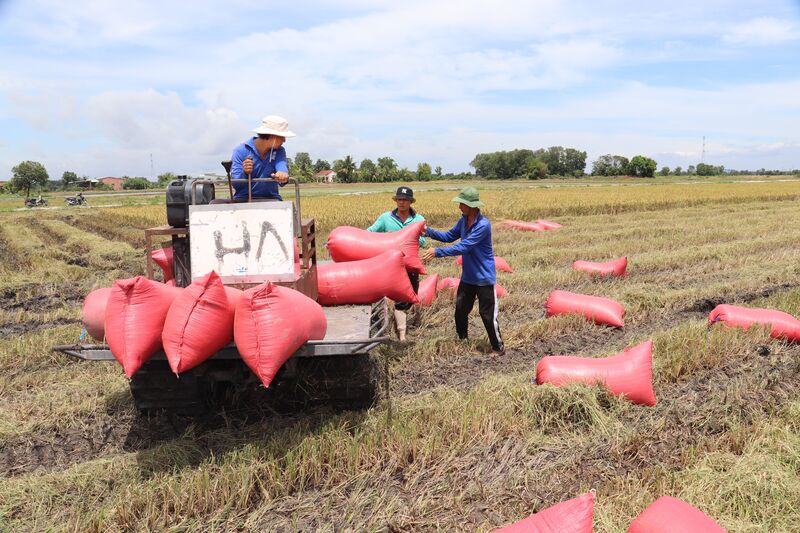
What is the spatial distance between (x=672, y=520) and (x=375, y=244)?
151 inches

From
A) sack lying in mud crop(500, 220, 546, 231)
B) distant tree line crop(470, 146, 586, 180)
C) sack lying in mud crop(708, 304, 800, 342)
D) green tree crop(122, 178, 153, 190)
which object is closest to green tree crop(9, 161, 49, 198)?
green tree crop(122, 178, 153, 190)

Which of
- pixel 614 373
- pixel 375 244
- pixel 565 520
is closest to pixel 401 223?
pixel 375 244

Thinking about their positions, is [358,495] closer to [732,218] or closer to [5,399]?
[5,399]

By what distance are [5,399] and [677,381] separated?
542cm

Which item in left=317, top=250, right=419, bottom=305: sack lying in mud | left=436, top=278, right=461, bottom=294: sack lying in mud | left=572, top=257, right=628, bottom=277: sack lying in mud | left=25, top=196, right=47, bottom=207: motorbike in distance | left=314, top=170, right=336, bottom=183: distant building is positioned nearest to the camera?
left=317, top=250, right=419, bottom=305: sack lying in mud

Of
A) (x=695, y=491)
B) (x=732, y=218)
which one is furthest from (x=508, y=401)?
(x=732, y=218)

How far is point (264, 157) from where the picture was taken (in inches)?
186

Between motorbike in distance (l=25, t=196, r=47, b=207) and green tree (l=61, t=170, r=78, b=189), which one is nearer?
motorbike in distance (l=25, t=196, r=47, b=207)

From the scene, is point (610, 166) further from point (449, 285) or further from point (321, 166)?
point (449, 285)

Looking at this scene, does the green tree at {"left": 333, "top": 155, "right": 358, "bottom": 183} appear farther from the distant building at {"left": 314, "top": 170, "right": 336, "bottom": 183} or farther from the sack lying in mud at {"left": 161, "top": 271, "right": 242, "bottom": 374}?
the sack lying in mud at {"left": 161, "top": 271, "right": 242, "bottom": 374}

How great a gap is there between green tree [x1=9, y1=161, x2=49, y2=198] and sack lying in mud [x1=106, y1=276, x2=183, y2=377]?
81.1m

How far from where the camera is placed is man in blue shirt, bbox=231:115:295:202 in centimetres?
462

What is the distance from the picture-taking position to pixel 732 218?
1744cm

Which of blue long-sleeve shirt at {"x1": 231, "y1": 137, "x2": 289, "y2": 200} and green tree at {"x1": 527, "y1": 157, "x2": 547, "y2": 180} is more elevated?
green tree at {"x1": 527, "y1": 157, "x2": 547, "y2": 180}
